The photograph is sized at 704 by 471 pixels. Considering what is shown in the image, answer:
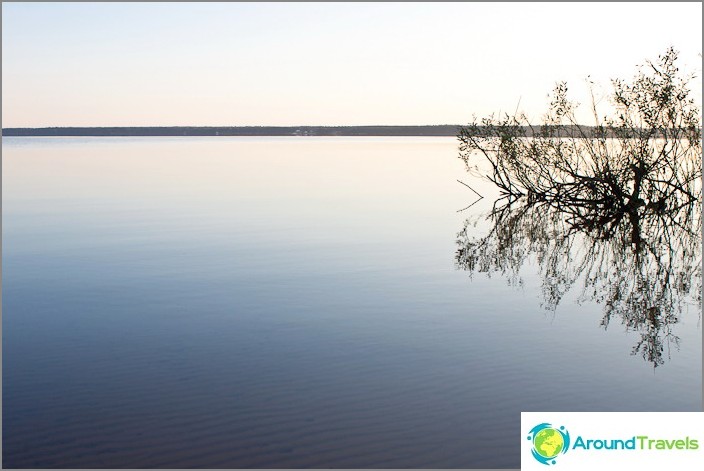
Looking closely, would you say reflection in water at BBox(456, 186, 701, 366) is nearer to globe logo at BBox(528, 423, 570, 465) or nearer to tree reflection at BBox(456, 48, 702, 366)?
tree reflection at BBox(456, 48, 702, 366)

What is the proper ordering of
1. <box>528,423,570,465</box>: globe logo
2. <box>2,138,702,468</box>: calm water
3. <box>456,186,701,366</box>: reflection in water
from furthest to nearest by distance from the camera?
<box>456,186,701,366</box>: reflection in water < <box>2,138,702,468</box>: calm water < <box>528,423,570,465</box>: globe logo

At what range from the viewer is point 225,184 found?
4641cm

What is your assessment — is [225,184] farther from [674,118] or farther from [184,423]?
[184,423]

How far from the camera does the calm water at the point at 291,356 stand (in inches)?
328

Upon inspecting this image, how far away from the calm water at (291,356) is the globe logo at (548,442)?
273 millimetres

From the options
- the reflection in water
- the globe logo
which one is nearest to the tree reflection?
the reflection in water

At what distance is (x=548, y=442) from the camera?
7.83 m

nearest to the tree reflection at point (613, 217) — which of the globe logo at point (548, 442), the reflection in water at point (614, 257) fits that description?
the reflection in water at point (614, 257)

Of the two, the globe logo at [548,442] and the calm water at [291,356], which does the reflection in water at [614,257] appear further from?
the globe logo at [548,442]

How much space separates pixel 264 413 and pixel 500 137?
26.2m

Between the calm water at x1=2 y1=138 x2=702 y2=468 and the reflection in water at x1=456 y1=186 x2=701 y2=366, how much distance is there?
15.2 inches

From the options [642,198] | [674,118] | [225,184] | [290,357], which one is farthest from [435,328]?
[225,184]

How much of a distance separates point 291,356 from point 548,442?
172 inches

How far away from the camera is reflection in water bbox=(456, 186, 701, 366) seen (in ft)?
47.6
